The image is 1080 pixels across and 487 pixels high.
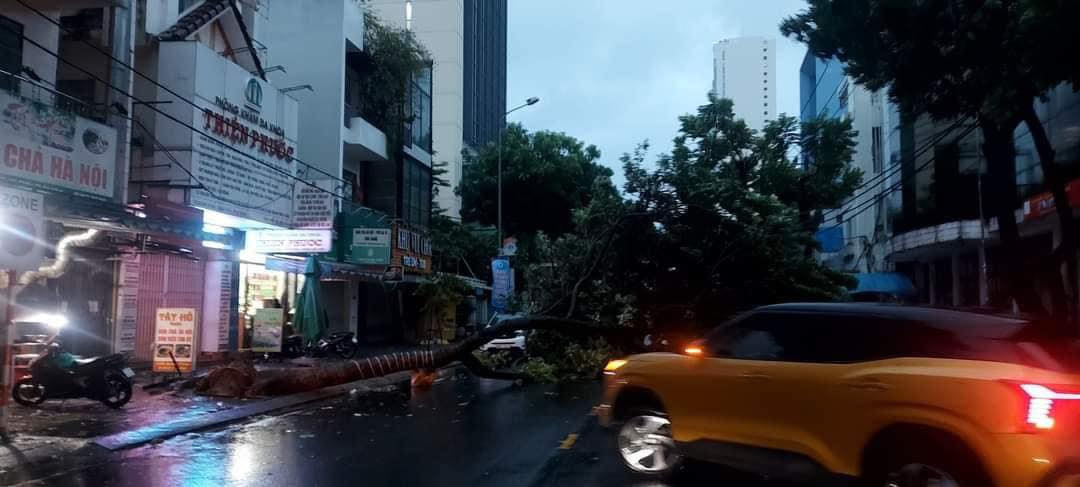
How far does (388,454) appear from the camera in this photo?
961 centimetres

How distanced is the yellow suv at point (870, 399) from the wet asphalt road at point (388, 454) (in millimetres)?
938

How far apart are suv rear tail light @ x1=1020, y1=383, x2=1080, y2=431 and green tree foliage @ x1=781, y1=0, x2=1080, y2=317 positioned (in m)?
6.46

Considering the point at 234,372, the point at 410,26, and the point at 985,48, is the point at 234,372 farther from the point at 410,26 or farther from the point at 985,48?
the point at 410,26

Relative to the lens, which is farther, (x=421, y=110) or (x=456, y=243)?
(x=456, y=243)

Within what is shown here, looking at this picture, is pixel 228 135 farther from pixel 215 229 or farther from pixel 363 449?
pixel 363 449

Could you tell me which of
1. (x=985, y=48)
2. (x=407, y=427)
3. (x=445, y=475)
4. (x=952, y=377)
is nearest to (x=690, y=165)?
(x=985, y=48)

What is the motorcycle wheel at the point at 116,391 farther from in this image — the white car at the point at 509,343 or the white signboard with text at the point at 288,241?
the white car at the point at 509,343

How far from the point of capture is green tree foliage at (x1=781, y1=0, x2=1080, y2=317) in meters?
10.7

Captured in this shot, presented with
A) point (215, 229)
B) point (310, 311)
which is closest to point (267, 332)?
point (310, 311)

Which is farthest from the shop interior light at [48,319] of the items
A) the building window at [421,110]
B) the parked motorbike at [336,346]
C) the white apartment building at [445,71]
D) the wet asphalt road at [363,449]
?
the white apartment building at [445,71]

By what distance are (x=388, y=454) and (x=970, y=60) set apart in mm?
10616

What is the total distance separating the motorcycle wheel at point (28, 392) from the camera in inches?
507

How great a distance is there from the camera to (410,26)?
5316 centimetres

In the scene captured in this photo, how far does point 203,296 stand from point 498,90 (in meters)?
48.3
